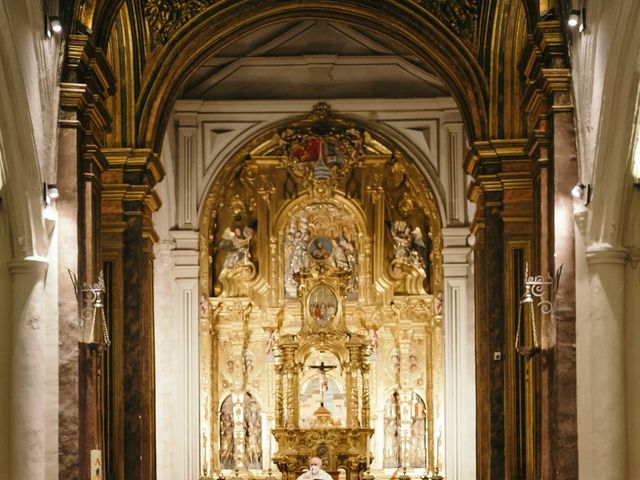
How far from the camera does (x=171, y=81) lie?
18422 millimetres

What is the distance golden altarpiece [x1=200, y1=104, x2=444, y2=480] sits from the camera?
23547 millimetres

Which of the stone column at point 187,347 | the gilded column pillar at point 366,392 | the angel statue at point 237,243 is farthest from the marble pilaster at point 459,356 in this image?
the stone column at point 187,347

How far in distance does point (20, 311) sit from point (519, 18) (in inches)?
295

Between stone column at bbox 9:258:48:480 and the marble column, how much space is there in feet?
14.8

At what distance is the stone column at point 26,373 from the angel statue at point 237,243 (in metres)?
11.6

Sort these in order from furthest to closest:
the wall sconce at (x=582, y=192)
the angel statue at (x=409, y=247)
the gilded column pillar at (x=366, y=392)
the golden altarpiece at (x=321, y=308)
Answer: the angel statue at (x=409, y=247) → the golden altarpiece at (x=321, y=308) → the gilded column pillar at (x=366, y=392) → the wall sconce at (x=582, y=192)

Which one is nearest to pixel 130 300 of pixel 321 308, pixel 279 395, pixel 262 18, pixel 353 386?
pixel 262 18

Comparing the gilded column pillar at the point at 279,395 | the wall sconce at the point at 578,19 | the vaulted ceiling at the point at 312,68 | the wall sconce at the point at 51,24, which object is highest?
the vaulted ceiling at the point at 312,68

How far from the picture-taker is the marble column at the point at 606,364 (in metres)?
11.9

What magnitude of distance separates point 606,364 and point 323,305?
12.0m

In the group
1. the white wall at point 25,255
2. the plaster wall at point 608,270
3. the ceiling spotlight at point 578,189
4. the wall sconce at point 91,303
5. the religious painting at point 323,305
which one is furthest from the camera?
the religious painting at point 323,305

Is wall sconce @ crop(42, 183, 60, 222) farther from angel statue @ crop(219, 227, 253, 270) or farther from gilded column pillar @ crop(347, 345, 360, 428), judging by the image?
angel statue @ crop(219, 227, 253, 270)

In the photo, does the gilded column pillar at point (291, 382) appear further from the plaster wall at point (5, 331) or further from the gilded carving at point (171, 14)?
the plaster wall at point (5, 331)

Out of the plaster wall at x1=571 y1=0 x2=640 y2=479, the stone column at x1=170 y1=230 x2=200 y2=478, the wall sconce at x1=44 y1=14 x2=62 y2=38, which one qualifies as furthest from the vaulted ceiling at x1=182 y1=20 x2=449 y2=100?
the plaster wall at x1=571 y1=0 x2=640 y2=479
